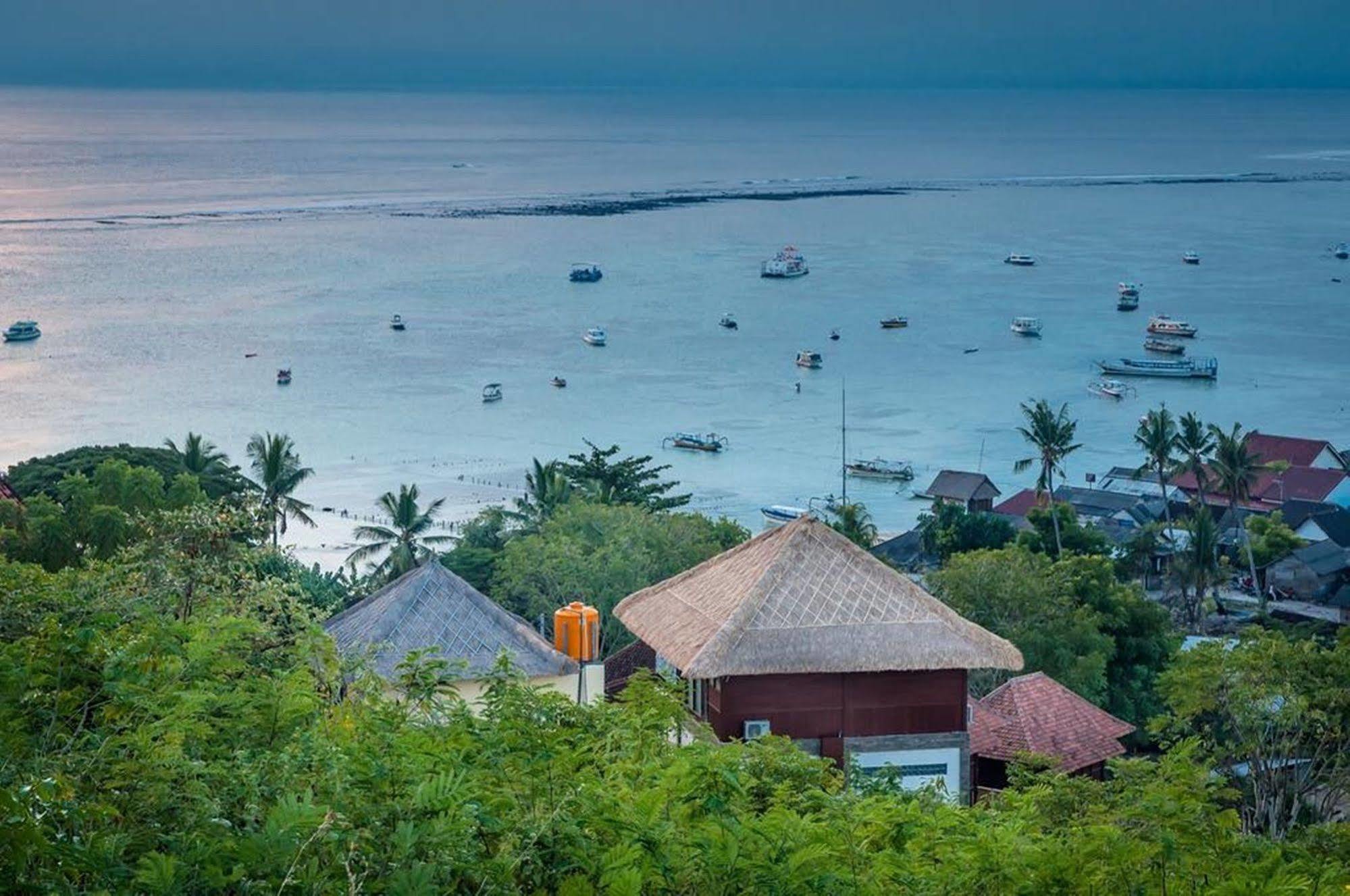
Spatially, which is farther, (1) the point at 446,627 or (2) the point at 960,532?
(2) the point at 960,532

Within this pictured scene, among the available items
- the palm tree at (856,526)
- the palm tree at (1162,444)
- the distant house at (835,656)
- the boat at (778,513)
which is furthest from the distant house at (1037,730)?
the palm tree at (1162,444)

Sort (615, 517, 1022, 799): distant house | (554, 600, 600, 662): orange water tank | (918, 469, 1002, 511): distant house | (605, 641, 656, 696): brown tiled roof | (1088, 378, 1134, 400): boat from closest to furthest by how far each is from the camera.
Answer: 1. (554, 600, 600, 662): orange water tank
2. (615, 517, 1022, 799): distant house
3. (605, 641, 656, 696): brown tiled roof
4. (918, 469, 1002, 511): distant house
5. (1088, 378, 1134, 400): boat

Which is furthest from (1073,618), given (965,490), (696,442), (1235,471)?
(696,442)

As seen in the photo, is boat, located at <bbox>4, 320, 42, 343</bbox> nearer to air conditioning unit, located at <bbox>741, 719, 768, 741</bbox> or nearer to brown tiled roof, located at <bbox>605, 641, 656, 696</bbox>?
brown tiled roof, located at <bbox>605, 641, 656, 696</bbox>

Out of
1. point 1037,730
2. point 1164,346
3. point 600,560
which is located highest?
point 1037,730

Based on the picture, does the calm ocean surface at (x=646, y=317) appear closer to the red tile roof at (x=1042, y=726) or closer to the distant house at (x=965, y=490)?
the distant house at (x=965, y=490)

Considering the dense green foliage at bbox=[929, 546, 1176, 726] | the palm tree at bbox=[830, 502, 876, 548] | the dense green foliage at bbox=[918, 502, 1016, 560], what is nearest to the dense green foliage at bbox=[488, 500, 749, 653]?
the dense green foliage at bbox=[929, 546, 1176, 726]

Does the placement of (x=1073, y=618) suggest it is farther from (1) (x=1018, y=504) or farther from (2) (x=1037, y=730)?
(1) (x=1018, y=504)

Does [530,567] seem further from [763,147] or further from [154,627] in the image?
[763,147]
